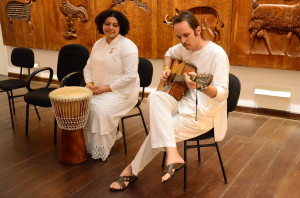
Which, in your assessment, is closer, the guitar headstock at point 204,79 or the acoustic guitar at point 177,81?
the guitar headstock at point 204,79

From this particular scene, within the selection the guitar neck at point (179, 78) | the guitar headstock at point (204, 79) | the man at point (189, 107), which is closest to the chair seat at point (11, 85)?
the man at point (189, 107)

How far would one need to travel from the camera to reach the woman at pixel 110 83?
2.72 metres

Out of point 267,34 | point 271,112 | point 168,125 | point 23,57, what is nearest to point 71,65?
point 23,57

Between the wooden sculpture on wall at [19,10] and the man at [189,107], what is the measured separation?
385cm

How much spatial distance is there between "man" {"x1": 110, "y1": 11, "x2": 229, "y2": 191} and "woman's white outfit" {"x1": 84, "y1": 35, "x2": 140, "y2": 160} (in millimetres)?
554

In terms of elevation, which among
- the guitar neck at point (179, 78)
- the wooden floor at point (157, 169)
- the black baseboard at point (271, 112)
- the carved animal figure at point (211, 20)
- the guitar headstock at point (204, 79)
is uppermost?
the carved animal figure at point (211, 20)

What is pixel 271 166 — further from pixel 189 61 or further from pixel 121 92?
pixel 121 92

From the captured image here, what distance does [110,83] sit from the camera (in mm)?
2826

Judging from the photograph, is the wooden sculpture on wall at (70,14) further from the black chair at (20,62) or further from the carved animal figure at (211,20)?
the carved animal figure at (211,20)

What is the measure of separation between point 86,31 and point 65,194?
3.01 m

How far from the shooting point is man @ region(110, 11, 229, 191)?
6.86 ft

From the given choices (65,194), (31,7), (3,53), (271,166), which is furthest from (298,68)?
(3,53)

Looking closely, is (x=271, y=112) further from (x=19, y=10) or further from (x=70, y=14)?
(x=19, y=10)

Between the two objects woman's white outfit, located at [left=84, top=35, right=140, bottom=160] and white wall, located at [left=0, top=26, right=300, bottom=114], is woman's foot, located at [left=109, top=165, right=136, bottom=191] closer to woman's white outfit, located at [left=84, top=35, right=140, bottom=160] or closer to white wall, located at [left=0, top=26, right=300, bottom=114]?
woman's white outfit, located at [left=84, top=35, right=140, bottom=160]
